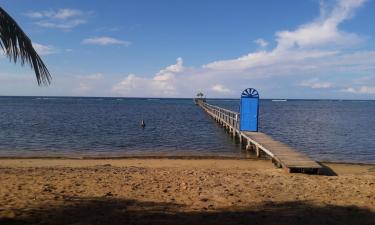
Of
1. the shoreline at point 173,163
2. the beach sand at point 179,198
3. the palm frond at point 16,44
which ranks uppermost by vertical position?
the palm frond at point 16,44

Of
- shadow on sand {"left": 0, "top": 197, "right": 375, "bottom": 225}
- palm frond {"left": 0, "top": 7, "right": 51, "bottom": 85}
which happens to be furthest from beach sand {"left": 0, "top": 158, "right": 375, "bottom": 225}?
palm frond {"left": 0, "top": 7, "right": 51, "bottom": 85}

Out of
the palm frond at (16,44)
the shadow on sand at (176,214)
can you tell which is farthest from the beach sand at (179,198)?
the palm frond at (16,44)

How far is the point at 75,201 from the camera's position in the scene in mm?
7695

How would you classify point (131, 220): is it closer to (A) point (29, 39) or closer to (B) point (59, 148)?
(A) point (29, 39)

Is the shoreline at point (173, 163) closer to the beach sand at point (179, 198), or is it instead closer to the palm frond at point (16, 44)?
the beach sand at point (179, 198)

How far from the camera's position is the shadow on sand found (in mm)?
6480

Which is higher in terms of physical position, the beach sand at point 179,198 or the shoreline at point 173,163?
the beach sand at point 179,198

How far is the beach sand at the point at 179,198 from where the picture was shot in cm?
669

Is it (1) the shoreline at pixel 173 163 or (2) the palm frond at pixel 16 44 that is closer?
(2) the palm frond at pixel 16 44

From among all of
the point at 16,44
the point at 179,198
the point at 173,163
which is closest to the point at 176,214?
the point at 179,198

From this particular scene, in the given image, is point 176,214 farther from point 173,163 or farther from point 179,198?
point 173,163

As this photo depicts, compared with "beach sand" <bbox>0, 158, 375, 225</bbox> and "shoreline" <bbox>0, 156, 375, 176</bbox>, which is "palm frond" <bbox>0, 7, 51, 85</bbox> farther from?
"shoreline" <bbox>0, 156, 375, 176</bbox>

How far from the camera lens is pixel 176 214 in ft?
22.7

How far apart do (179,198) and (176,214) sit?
3.97 feet
